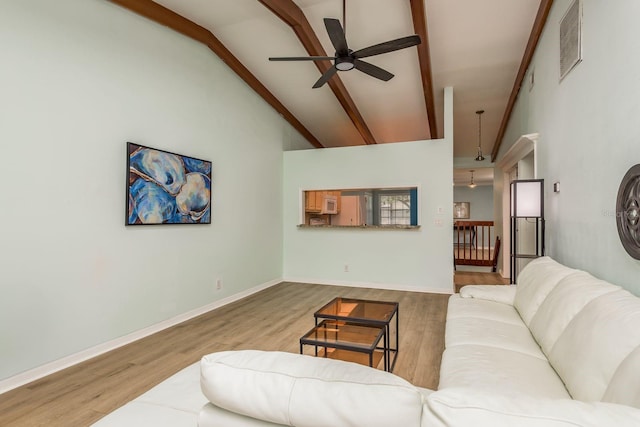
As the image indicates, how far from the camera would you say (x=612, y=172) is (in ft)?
7.14

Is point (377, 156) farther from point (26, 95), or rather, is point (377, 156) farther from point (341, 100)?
point (26, 95)

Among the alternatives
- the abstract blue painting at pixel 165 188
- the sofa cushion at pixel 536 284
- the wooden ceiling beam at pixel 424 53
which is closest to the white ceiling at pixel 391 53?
the wooden ceiling beam at pixel 424 53

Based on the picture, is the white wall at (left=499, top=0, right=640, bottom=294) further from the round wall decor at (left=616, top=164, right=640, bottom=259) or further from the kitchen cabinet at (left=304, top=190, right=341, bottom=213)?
the kitchen cabinet at (left=304, top=190, right=341, bottom=213)

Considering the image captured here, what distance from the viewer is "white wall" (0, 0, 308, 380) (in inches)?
93.2

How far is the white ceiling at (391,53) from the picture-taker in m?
3.66

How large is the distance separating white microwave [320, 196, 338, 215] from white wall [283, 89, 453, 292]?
0.43 meters

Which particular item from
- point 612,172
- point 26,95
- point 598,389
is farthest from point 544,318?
point 26,95

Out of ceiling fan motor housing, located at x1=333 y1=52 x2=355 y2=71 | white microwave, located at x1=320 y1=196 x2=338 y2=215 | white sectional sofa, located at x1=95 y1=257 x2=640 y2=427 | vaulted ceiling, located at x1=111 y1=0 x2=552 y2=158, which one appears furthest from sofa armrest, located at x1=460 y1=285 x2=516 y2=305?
white microwave, located at x1=320 y1=196 x2=338 y2=215

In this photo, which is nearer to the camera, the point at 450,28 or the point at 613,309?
the point at 613,309

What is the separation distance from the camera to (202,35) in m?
4.04

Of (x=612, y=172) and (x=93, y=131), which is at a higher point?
(x=93, y=131)

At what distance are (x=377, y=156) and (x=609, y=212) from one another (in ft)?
11.5

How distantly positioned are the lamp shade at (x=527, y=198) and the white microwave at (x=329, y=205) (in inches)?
128

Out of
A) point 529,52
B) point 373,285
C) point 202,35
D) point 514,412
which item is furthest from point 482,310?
point 202,35
